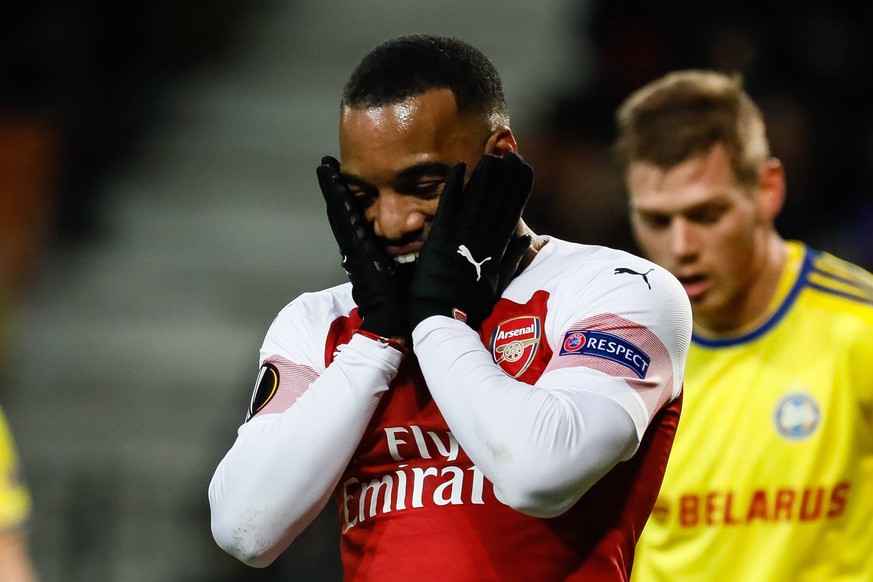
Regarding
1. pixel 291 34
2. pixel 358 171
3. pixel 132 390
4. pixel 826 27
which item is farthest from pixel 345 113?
pixel 291 34

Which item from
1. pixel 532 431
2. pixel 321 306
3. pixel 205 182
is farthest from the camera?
pixel 205 182

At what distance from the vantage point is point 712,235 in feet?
12.6

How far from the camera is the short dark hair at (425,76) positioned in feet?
7.31

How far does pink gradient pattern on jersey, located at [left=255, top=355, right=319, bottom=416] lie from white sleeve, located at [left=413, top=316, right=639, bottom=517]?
1.18 ft

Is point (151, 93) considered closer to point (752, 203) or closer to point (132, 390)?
point (132, 390)

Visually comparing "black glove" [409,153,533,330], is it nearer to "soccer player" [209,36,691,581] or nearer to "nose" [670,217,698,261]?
"soccer player" [209,36,691,581]

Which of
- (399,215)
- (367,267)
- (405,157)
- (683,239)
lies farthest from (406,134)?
(683,239)

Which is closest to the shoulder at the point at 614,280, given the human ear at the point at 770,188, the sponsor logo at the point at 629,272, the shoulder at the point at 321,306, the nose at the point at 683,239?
the sponsor logo at the point at 629,272

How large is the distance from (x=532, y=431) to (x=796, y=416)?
197 centimetres

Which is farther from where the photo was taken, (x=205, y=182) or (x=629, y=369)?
(x=205, y=182)

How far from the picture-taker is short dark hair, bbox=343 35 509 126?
223 cm

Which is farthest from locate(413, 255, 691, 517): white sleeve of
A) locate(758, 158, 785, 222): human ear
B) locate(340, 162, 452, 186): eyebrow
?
locate(758, 158, 785, 222): human ear

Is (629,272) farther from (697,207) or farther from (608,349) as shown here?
(697,207)

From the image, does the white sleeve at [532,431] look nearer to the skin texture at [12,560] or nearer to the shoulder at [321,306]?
the shoulder at [321,306]
